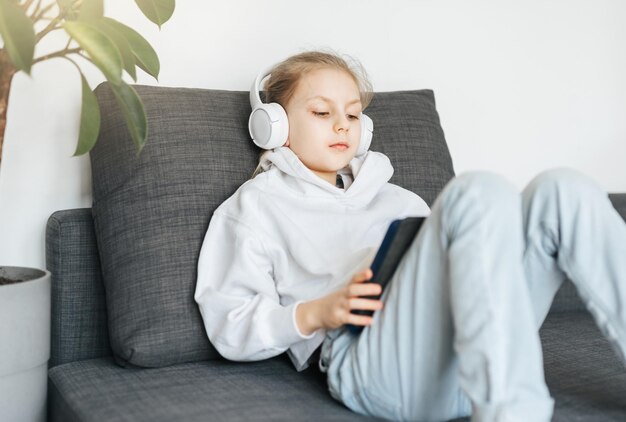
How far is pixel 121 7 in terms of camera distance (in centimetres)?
186

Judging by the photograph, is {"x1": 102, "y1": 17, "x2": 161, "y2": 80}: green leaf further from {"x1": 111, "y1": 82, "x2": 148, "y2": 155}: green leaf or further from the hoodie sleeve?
the hoodie sleeve

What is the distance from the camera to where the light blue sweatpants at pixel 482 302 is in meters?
1.15

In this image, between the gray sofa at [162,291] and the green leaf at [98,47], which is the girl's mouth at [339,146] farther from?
the green leaf at [98,47]

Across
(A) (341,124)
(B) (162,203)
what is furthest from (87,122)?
(A) (341,124)

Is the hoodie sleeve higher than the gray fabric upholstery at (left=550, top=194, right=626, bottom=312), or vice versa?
the hoodie sleeve

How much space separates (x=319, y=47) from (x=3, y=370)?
1089 mm

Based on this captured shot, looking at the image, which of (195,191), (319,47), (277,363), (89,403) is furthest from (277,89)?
(89,403)

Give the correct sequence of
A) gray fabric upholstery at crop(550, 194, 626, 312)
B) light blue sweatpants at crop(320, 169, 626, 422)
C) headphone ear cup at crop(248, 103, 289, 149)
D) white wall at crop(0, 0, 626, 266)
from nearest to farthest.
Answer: light blue sweatpants at crop(320, 169, 626, 422)
headphone ear cup at crop(248, 103, 289, 149)
white wall at crop(0, 0, 626, 266)
gray fabric upholstery at crop(550, 194, 626, 312)

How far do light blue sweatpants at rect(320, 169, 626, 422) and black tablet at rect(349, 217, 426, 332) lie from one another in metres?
0.03

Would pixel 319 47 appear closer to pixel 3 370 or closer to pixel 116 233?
pixel 116 233

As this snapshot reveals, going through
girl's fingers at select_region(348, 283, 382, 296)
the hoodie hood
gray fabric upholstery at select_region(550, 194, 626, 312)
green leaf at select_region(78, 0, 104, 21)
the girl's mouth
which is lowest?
gray fabric upholstery at select_region(550, 194, 626, 312)

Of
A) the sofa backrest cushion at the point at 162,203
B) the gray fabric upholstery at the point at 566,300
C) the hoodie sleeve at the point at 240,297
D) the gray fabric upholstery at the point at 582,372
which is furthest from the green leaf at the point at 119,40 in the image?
the gray fabric upholstery at the point at 566,300

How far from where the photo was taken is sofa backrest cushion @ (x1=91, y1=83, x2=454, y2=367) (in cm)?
156

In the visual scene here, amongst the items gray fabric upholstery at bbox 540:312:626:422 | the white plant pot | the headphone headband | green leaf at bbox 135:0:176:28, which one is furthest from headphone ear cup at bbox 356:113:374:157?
the white plant pot
